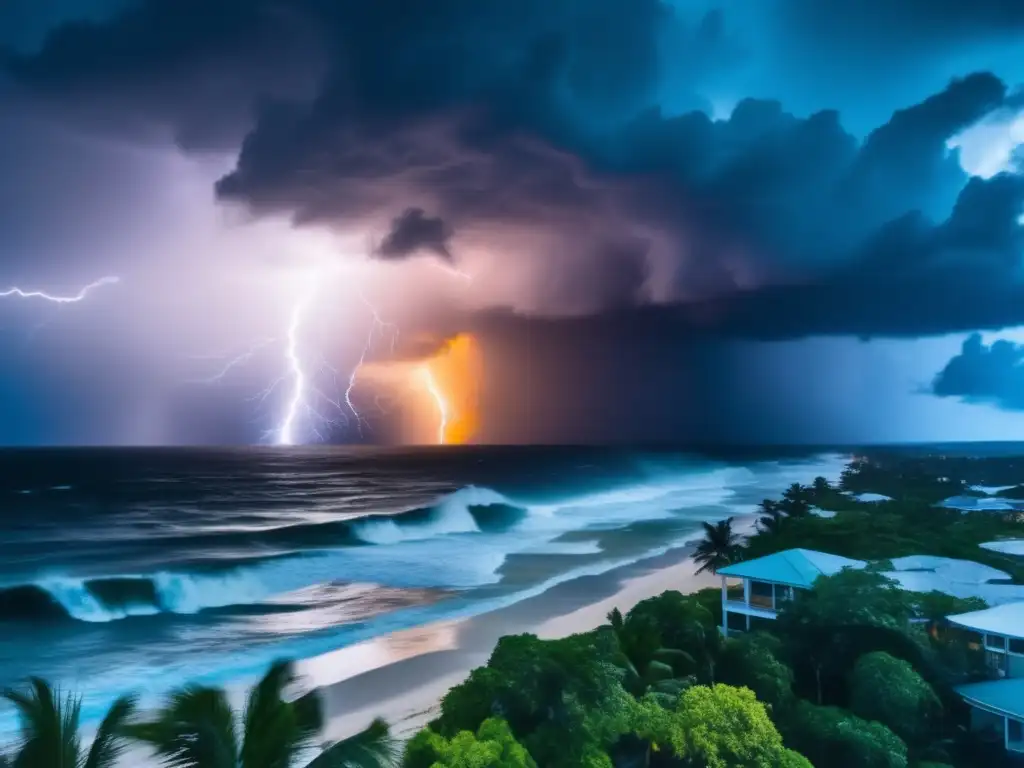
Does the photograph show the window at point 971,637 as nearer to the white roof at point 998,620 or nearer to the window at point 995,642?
the window at point 995,642

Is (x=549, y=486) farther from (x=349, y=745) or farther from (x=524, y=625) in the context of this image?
(x=349, y=745)

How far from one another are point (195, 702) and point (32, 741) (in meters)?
1.16

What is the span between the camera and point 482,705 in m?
9.09

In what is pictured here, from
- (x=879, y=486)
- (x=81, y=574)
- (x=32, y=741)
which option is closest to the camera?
(x=32, y=741)

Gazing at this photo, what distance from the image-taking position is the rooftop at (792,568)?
50.5ft

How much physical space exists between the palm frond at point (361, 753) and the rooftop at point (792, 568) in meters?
10.8

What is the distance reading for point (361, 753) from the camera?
6.43 m

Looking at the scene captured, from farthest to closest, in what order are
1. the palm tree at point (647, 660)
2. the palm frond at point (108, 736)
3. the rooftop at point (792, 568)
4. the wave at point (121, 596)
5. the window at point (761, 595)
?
the wave at point (121, 596) < the window at point (761, 595) < the rooftop at point (792, 568) < the palm tree at point (647, 660) < the palm frond at point (108, 736)

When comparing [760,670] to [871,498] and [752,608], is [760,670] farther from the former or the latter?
[871,498]

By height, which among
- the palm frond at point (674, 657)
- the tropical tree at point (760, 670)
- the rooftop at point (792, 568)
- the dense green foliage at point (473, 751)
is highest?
the rooftop at point (792, 568)

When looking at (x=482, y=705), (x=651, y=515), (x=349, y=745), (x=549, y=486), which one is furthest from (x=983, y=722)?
(x=549, y=486)

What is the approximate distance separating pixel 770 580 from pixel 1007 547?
10623 millimetres

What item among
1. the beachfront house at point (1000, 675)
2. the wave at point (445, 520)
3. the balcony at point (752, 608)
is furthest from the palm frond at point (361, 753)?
the wave at point (445, 520)

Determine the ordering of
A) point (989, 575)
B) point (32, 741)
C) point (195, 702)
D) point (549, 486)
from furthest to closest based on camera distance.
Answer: point (549, 486) → point (989, 575) → point (195, 702) → point (32, 741)
